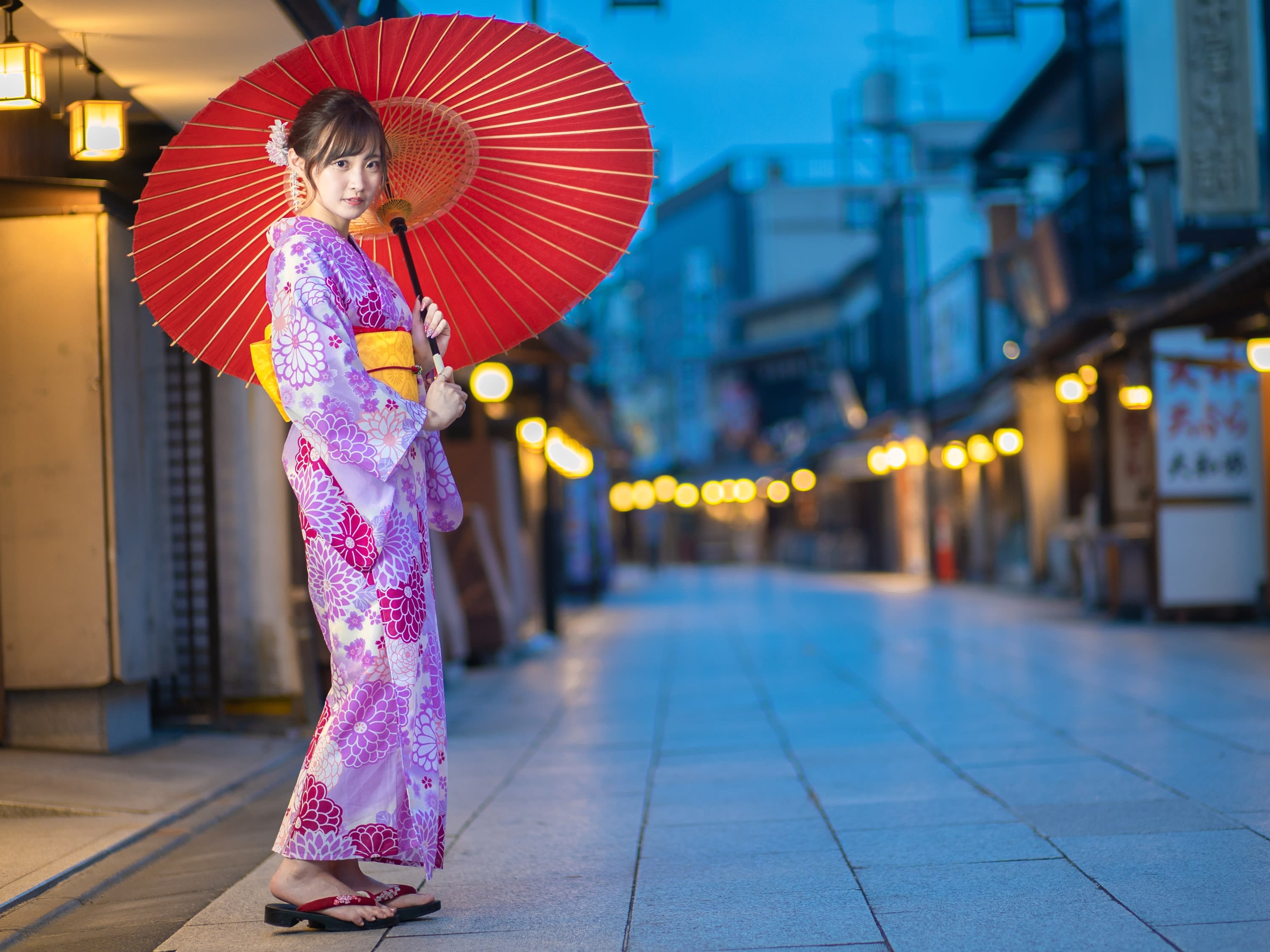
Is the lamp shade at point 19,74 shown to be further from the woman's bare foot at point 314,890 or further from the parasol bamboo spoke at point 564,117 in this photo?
the woman's bare foot at point 314,890

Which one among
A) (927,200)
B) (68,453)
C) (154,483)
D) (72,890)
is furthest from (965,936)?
(927,200)

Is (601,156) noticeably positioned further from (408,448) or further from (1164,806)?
(1164,806)

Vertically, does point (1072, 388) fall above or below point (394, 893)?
above

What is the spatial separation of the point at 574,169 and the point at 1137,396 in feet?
37.4

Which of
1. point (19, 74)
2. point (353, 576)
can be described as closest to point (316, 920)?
point (353, 576)

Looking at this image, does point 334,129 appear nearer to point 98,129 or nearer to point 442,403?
point 442,403

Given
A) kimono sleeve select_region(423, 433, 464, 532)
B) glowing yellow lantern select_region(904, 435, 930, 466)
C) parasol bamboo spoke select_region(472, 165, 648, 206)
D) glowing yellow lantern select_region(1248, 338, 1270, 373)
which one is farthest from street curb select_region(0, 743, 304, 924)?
glowing yellow lantern select_region(904, 435, 930, 466)

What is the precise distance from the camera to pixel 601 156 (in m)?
4.11

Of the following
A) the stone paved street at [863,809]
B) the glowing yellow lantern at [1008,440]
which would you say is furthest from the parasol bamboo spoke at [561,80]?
the glowing yellow lantern at [1008,440]

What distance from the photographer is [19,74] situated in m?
5.82

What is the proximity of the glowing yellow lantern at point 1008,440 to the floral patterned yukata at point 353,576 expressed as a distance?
18825mm

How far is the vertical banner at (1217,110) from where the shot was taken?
12.8 meters

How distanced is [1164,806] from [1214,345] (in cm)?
1023

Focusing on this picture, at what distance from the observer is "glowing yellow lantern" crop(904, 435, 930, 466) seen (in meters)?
28.9
